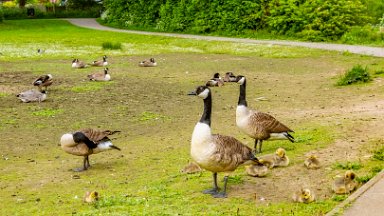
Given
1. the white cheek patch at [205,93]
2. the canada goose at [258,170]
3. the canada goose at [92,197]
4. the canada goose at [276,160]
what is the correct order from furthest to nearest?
the canada goose at [276,160]
the canada goose at [258,170]
the white cheek patch at [205,93]
the canada goose at [92,197]

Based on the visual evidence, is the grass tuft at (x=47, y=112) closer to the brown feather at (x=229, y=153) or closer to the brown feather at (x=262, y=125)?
the brown feather at (x=262, y=125)

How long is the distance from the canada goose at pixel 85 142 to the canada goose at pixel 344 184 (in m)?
4.51

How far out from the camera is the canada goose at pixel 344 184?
867 centimetres

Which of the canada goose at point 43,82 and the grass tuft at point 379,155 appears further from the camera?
the canada goose at point 43,82

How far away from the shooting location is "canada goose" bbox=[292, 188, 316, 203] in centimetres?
832

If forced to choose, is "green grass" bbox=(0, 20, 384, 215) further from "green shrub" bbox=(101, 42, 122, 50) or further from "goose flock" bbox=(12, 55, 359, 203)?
"green shrub" bbox=(101, 42, 122, 50)

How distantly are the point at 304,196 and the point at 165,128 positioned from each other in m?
6.79

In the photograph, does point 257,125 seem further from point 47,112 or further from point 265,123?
point 47,112

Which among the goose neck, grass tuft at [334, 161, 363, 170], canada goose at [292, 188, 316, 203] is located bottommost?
grass tuft at [334, 161, 363, 170]

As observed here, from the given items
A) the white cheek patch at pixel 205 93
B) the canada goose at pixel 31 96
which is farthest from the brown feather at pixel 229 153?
the canada goose at pixel 31 96

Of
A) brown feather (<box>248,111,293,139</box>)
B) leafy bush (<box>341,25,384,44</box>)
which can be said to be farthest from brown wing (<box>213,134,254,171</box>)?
leafy bush (<box>341,25,384,44</box>)

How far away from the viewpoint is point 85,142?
10953 millimetres

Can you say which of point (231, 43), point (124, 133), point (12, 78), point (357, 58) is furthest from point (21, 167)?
point (231, 43)

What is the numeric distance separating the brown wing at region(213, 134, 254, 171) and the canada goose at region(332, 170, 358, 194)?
1334 millimetres
